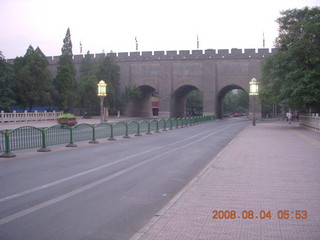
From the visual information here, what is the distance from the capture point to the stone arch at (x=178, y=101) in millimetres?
59122

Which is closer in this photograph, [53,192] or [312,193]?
[312,193]

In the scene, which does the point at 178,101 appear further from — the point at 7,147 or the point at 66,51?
the point at 7,147

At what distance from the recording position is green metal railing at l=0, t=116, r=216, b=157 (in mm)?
12336

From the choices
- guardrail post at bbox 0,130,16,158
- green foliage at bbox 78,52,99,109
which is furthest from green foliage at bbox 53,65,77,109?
guardrail post at bbox 0,130,16,158

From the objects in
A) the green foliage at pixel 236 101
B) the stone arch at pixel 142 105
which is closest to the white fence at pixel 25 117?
the stone arch at pixel 142 105

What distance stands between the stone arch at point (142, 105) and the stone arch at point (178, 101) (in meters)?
5.08

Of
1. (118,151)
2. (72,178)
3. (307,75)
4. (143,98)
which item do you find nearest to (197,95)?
(143,98)

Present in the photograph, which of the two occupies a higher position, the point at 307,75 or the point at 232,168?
the point at 307,75

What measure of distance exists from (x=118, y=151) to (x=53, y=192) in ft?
23.0

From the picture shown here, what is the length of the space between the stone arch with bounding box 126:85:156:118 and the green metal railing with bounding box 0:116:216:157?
37246mm

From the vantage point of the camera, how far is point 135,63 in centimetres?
5969

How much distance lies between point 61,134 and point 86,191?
27.7 ft

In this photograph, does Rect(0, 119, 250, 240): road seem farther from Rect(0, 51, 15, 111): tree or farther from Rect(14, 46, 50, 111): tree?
Rect(14, 46, 50, 111): tree

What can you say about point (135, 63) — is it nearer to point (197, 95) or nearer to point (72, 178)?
point (197, 95)
